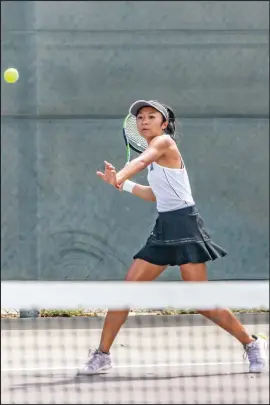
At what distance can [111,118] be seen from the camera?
1011 centimetres

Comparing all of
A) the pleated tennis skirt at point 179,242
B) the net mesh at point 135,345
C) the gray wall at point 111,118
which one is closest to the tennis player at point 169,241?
the pleated tennis skirt at point 179,242

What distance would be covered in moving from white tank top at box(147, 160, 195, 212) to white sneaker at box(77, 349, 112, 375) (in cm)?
85

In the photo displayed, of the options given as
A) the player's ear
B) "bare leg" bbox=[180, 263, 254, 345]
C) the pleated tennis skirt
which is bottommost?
"bare leg" bbox=[180, 263, 254, 345]

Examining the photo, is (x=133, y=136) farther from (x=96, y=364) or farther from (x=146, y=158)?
(x=96, y=364)

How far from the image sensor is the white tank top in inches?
249

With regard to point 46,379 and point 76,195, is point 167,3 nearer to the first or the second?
point 76,195

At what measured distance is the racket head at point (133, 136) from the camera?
669cm

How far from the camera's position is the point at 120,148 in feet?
33.1

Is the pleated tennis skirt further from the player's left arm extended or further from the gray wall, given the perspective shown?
the gray wall

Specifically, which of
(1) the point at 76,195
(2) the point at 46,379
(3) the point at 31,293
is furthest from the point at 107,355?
(1) the point at 76,195

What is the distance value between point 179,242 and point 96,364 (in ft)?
2.60

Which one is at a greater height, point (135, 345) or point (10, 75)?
point (10, 75)

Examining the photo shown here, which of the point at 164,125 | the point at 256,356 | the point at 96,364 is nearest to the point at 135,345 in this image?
the point at 96,364

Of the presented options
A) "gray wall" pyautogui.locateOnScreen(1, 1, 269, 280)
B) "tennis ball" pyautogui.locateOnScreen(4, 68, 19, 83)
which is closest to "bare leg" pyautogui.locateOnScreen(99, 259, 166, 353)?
"tennis ball" pyautogui.locateOnScreen(4, 68, 19, 83)
